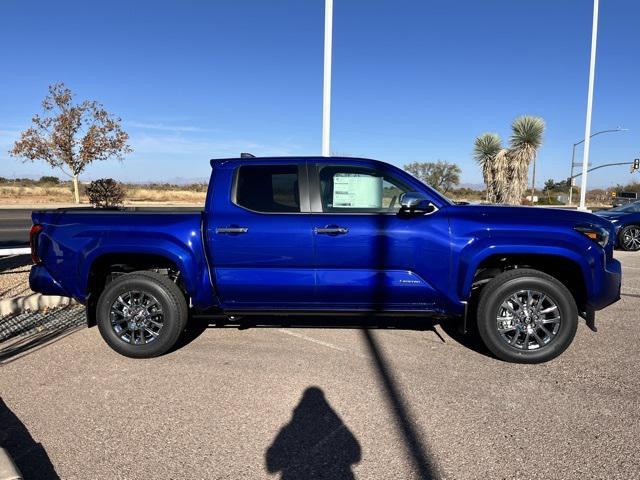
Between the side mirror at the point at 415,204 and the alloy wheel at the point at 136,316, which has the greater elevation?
the side mirror at the point at 415,204

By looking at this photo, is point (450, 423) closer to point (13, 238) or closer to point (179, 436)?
point (179, 436)

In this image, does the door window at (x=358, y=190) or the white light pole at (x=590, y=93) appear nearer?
the door window at (x=358, y=190)

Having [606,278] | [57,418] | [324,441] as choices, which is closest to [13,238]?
[57,418]

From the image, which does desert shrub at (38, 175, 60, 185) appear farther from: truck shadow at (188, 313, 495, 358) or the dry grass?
truck shadow at (188, 313, 495, 358)

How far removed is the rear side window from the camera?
15.2ft

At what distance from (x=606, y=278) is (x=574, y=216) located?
621mm

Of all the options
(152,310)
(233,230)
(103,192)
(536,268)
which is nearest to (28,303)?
(152,310)

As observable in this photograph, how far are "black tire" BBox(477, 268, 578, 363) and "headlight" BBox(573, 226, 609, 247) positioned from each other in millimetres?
497

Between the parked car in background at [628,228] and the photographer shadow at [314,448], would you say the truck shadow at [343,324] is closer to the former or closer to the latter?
the photographer shadow at [314,448]

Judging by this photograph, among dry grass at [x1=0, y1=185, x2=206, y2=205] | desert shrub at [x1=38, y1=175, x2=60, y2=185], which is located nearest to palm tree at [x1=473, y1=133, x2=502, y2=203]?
dry grass at [x1=0, y1=185, x2=206, y2=205]

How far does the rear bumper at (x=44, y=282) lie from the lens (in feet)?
15.6

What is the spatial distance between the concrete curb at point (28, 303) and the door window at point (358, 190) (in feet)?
12.6

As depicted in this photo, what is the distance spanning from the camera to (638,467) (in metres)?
2.86

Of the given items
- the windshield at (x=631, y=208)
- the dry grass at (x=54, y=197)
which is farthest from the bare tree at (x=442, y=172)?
the windshield at (x=631, y=208)
